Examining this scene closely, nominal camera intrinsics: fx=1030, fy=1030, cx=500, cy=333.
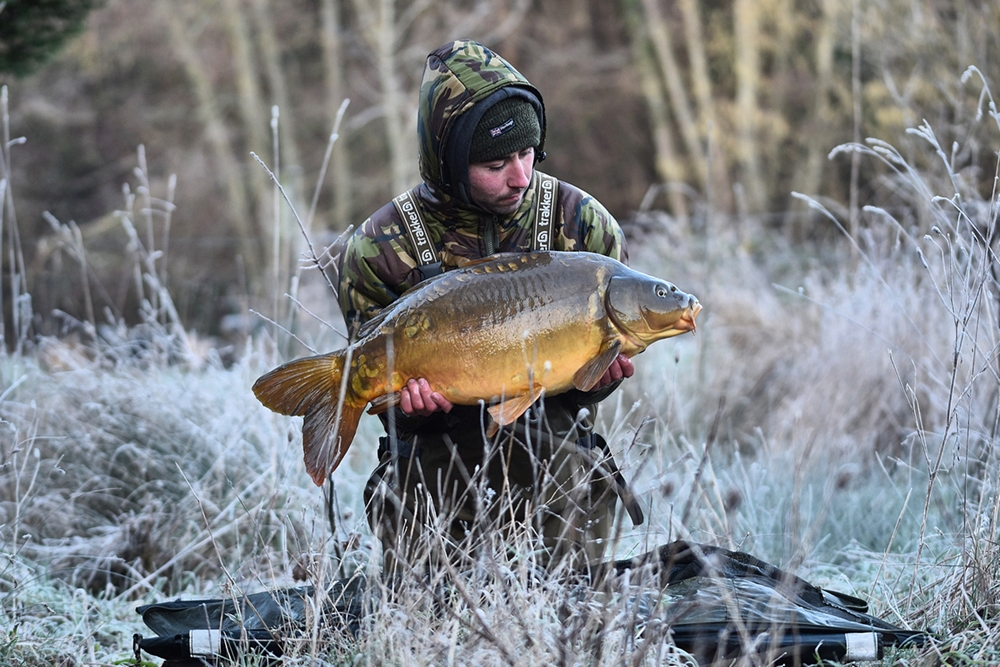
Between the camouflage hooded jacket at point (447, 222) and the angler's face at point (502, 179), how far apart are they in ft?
0.24

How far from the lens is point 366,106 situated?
760 inches

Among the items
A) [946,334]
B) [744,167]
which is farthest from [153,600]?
[744,167]

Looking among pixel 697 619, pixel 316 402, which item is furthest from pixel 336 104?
pixel 697 619

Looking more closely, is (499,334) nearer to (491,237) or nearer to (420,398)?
(420,398)

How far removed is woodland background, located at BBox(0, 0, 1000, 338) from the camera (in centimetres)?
1620

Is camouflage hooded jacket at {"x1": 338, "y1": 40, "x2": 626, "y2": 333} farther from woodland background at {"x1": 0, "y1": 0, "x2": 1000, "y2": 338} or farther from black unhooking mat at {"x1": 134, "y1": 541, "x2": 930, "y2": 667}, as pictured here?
woodland background at {"x1": 0, "y1": 0, "x2": 1000, "y2": 338}

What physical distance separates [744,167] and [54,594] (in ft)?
50.8

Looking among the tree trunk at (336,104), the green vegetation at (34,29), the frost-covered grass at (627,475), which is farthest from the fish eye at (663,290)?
the tree trunk at (336,104)

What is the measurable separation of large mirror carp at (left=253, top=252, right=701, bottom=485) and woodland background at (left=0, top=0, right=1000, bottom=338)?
1184cm

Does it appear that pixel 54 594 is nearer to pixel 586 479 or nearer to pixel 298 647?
pixel 298 647

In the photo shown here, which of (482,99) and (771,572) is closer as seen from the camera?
(482,99)

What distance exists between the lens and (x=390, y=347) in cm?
237

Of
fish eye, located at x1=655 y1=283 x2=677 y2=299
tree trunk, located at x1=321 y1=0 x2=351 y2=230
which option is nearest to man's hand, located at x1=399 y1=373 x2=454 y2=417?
fish eye, located at x1=655 y1=283 x2=677 y2=299

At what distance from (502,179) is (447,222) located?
0.27m
